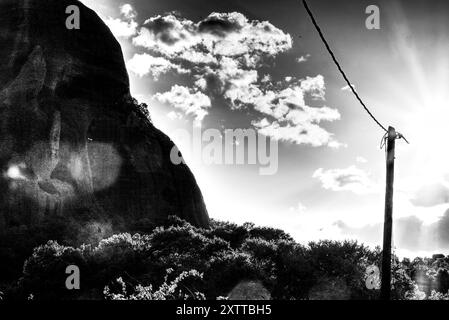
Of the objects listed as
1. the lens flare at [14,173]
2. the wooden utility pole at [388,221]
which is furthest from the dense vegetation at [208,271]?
the lens flare at [14,173]

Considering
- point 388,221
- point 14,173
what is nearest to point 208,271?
point 388,221

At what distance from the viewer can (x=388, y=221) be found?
Answer: 40.1 ft

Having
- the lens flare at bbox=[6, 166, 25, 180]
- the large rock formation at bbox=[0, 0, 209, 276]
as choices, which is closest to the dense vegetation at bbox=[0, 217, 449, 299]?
the large rock formation at bbox=[0, 0, 209, 276]

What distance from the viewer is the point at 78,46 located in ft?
133

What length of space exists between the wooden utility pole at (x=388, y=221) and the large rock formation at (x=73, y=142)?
2339 cm

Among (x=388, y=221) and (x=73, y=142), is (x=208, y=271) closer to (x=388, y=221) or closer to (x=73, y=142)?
(x=388, y=221)

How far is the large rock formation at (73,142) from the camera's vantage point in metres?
31.4

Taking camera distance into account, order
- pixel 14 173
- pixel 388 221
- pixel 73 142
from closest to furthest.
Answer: pixel 388 221 < pixel 14 173 < pixel 73 142

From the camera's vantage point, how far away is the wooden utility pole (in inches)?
466

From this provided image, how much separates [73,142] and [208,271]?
820 inches

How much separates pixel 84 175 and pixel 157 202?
702 cm

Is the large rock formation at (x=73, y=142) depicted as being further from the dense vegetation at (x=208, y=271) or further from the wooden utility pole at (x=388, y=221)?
the wooden utility pole at (x=388, y=221)
